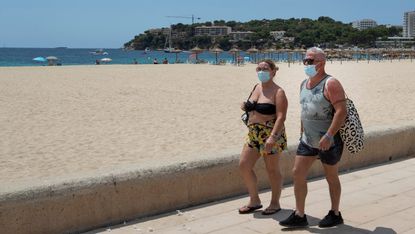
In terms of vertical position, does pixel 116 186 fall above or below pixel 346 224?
above

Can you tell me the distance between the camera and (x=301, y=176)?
4273 mm

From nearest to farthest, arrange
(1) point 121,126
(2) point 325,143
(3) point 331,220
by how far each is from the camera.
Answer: (2) point 325,143 < (3) point 331,220 < (1) point 121,126

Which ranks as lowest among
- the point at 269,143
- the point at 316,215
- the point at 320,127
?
the point at 316,215

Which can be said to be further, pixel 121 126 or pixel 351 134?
pixel 121 126

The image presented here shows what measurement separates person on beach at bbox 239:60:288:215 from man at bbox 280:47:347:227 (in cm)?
24

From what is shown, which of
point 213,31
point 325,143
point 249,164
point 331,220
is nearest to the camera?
point 325,143

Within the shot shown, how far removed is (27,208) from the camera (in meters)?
4.12

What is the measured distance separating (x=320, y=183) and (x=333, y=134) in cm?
199

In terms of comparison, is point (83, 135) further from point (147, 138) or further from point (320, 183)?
point (320, 183)

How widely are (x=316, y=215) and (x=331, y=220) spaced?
37 cm

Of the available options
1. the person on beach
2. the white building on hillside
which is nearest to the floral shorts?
the person on beach

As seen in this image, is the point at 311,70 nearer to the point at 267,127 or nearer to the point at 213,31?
the point at 267,127

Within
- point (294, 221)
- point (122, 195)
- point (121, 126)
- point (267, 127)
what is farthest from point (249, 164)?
point (121, 126)

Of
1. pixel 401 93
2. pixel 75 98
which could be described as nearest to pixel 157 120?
pixel 75 98
